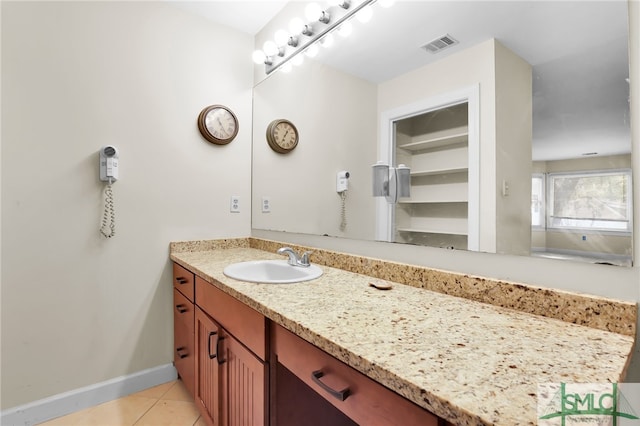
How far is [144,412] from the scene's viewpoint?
1.54m

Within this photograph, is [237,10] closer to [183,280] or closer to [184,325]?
[183,280]

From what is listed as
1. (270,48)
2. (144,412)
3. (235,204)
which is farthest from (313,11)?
(144,412)

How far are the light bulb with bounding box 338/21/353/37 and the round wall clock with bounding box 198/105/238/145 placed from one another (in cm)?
93

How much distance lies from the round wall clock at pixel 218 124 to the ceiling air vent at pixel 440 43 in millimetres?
1369

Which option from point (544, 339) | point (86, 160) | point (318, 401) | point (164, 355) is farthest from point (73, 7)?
point (544, 339)

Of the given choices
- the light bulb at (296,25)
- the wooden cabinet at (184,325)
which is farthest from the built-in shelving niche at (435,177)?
the wooden cabinet at (184,325)

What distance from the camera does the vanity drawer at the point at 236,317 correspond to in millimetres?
913

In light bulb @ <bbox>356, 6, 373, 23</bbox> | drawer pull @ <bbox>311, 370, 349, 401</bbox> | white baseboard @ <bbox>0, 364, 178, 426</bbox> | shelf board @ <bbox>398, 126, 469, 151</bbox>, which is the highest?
light bulb @ <bbox>356, 6, 373, 23</bbox>

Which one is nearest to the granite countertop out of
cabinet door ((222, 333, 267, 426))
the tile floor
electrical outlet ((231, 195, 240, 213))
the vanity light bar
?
cabinet door ((222, 333, 267, 426))

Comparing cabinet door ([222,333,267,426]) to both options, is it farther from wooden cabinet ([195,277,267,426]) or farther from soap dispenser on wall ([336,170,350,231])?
soap dispenser on wall ([336,170,350,231])

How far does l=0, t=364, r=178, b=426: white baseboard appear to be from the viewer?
4.60 ft

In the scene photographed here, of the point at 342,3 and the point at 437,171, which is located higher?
the point at 342,3

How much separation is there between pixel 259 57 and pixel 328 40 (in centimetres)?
63

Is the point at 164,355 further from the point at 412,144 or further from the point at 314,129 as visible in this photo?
the point at 412,144
